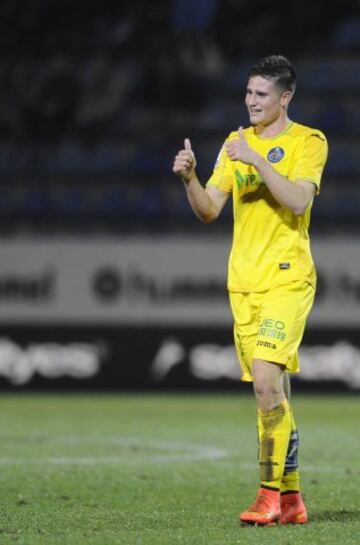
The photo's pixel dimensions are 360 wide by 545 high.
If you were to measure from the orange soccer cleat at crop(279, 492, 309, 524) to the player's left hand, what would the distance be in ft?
4.67

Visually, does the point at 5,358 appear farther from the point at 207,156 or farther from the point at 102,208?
the point at 207,156

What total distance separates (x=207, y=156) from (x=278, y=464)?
40.0 feet

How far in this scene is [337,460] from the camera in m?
8.02

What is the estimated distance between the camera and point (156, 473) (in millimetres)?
7305

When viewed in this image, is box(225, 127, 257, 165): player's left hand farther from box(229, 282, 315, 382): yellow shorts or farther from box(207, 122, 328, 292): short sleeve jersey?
box(229, 282, 315, 382): yellow shorts

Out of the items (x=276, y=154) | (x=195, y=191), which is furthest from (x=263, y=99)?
(x=195, y=191)

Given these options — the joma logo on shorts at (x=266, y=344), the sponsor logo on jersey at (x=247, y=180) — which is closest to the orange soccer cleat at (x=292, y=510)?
the joma logo on shorts at (x=266, y=344)

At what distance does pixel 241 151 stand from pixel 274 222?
38 cm

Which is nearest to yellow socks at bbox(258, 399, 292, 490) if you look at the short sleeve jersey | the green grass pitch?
the green grass pitch

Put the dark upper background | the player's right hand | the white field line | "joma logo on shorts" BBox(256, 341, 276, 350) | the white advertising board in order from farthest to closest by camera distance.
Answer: the dark upper background, the white advertising board, the white field line, the player's right hand, "joma logo on shorts" BBox(256, 341, 276, 350)

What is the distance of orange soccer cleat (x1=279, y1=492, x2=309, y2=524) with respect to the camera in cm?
508

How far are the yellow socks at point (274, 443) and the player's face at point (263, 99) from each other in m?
1.20

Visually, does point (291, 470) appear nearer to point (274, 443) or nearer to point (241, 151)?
point (274, 443)

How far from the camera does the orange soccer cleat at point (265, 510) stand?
495 cm
